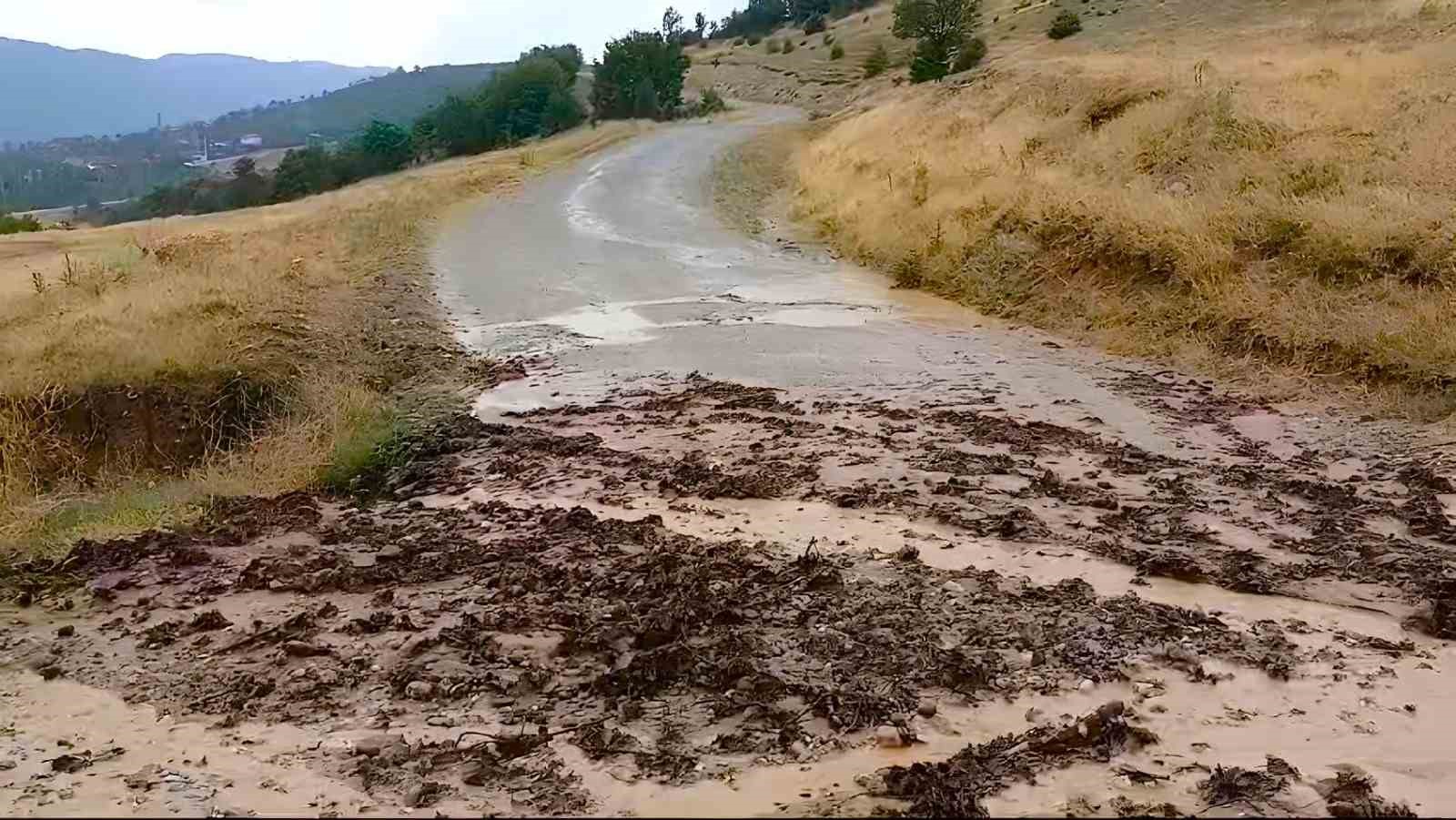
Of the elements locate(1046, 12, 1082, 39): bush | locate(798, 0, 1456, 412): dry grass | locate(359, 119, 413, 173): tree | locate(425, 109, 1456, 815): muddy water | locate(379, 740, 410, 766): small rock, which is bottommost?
locate(425, 109, 1456, 815): muddy water

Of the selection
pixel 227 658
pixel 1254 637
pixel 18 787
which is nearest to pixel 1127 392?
pixel 1254 637

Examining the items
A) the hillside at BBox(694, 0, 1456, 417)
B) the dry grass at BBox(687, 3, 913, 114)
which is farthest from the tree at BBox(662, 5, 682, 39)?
the hillside at BBox(694, 0, 1456, 417)

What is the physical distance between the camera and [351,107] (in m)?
120

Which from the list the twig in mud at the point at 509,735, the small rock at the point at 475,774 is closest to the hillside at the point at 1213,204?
the twig in mud at the point at 509,735

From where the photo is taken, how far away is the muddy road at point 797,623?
370 cm

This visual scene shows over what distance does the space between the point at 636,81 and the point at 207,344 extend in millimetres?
46257

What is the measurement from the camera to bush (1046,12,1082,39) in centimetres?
3750

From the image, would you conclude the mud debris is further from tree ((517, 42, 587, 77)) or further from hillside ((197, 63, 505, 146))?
hillside ((197, 63, 505, 146))

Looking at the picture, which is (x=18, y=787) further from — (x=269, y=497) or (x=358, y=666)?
(x=269, y=497)

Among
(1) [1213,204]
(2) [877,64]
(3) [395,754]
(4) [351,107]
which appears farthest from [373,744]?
(4) [351,107]

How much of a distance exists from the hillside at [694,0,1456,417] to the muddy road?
105 cm

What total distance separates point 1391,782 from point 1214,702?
26.0 inches

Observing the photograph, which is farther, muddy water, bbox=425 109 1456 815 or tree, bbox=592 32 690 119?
tree, bbox=592 32 690 119

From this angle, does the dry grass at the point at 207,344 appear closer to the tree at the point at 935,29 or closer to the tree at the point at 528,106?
the tree at the point at 935,29
